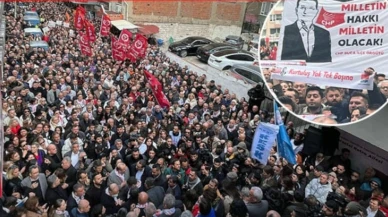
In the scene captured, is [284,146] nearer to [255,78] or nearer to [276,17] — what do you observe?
[276,17]

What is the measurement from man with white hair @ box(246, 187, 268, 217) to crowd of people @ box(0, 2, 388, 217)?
1 centimetres

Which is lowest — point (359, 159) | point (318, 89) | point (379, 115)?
point (359, 159)

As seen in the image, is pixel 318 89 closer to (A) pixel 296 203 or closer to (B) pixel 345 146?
(A) pixel 296 203

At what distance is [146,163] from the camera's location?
260 inches

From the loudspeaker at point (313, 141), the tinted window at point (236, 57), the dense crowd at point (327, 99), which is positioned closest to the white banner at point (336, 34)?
the dense crowd at point (327, 99)

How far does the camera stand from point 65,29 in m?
22.0

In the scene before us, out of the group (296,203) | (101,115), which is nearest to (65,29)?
(101,115)

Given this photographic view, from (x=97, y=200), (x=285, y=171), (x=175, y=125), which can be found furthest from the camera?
(x=175, y=125)

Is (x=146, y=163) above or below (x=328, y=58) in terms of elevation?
below

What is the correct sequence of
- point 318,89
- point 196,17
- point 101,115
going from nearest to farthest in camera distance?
point 318,89
point 101,115
point 196,17

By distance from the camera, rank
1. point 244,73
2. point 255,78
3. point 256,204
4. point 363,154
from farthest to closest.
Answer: point 244,73 → point 255,78 → point 363,154 → point 256,204

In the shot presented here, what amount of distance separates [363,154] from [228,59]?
11.5 m

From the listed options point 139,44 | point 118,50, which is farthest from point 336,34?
point 118,50

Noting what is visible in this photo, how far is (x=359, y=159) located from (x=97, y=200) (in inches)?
209
